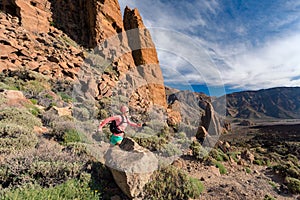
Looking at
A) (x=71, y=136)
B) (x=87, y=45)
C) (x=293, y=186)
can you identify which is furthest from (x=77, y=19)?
(x=293, y=186)

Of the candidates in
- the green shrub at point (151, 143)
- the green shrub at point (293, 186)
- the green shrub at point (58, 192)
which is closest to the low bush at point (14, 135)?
the green shrub at point (58, 192)

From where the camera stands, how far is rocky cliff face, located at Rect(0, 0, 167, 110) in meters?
16.0

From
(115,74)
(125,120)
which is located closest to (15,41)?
(115,74)

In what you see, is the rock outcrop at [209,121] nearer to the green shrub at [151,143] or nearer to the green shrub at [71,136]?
the green shrub at [151,143]

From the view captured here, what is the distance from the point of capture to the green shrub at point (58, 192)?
250cm

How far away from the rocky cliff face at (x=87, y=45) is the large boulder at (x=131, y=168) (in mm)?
11546

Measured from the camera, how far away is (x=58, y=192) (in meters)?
2.79

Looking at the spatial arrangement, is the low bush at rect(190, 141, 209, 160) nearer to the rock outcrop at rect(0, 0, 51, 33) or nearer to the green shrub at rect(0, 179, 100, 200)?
the green shrub at rect(0, 179, 100, 200)

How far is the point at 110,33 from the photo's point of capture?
2738 centimetres

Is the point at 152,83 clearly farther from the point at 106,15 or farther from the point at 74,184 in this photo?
the point at 74,184

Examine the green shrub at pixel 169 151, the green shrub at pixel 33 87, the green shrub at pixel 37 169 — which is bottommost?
the green shrub at pixel 169 151

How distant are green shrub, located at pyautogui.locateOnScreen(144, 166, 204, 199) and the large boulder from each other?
7.3 inches

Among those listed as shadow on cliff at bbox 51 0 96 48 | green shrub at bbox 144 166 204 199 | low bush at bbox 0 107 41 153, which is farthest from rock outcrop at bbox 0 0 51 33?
green shrub at bbox 144 166 204 199

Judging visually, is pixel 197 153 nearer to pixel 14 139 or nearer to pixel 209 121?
pixel 14 139
